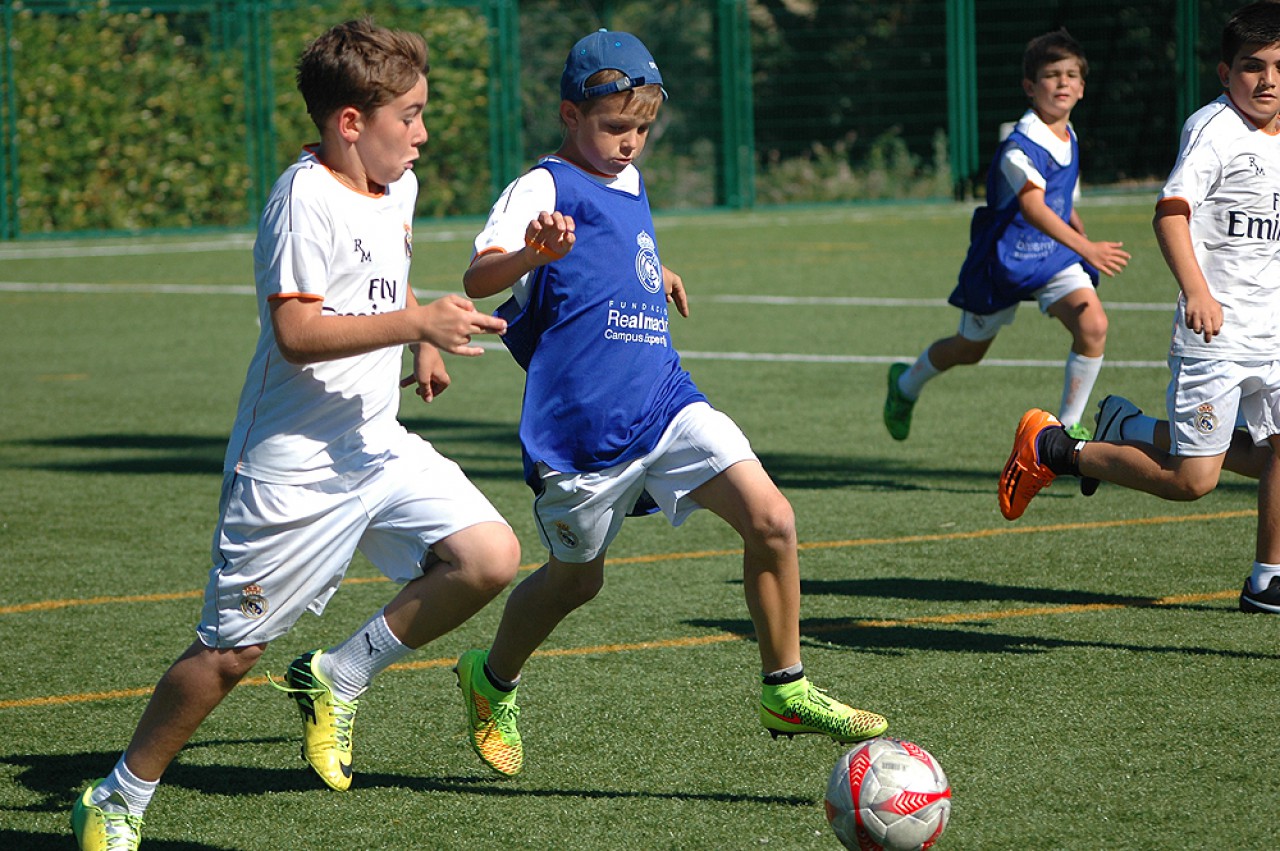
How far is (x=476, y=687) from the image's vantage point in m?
4.48

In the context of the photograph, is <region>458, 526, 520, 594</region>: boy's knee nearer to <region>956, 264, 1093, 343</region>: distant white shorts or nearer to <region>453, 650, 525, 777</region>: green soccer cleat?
<region>453, 650, 525, 777</region>: green soccer cleat

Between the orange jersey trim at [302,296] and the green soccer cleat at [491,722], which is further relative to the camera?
the green soccer cleat at [491,722]

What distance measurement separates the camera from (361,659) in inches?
171

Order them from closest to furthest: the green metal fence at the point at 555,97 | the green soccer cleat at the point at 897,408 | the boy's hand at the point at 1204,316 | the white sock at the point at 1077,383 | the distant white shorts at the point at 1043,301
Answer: the boy's hand at the point at 1204,316 < the white sock at the point at 1077,383 < the distant white shorts at the point at 1043,301 < the green soccer cleat at the point at 897,408 < the green metal fence at the point at 555,97

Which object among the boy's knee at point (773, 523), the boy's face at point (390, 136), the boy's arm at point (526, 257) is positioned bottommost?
the boy's knee at point (773, 523)

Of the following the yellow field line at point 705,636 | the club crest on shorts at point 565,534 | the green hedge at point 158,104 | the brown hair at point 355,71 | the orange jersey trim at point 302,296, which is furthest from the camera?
the green hedge at point 158,104

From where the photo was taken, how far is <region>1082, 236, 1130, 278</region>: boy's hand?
7.22m

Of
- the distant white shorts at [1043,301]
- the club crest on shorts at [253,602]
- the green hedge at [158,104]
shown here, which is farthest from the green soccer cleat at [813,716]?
the green hedge at [158,104]

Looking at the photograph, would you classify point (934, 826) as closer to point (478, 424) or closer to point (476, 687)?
point (476, 687)

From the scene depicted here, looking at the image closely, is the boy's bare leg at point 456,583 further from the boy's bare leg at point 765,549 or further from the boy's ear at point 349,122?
the boy's ear at point 349,122

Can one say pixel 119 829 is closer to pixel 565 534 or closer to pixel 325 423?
pixel 325 423

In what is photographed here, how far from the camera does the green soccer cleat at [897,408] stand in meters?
8.88

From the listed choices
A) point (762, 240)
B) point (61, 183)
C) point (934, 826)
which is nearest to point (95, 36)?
point (61, 183)

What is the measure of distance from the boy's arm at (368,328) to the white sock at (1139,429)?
2979mm
